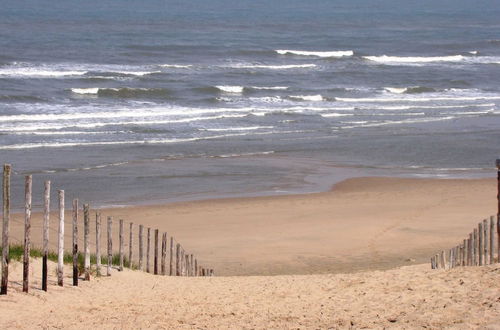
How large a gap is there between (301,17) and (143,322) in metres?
110

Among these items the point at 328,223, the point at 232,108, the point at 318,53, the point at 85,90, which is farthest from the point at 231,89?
the point at 328,223

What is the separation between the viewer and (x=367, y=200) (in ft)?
91.8

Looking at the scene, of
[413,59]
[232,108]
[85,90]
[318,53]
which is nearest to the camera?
[232,108]

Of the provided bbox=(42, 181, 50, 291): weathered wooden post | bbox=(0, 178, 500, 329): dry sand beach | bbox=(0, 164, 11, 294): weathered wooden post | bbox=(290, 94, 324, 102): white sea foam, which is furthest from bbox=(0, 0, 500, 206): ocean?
bbox=(0, 164, 11, 294): weathered wooden post

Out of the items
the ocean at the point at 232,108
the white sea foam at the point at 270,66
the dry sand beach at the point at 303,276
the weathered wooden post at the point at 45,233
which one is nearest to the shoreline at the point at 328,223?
the dry sand beach at the point at 303,276

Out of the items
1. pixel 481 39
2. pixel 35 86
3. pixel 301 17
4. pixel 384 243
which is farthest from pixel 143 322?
pixel 301 17

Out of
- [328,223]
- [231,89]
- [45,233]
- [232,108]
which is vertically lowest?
[328,223]

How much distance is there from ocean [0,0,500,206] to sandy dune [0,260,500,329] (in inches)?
491

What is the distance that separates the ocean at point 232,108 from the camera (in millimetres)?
30750

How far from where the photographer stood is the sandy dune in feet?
38.8

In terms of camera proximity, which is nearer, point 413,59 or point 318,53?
point 413,59

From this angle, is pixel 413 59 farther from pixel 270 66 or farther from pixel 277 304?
pixel 277 304

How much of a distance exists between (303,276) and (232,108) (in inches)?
1138

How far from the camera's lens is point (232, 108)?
45.0 m
